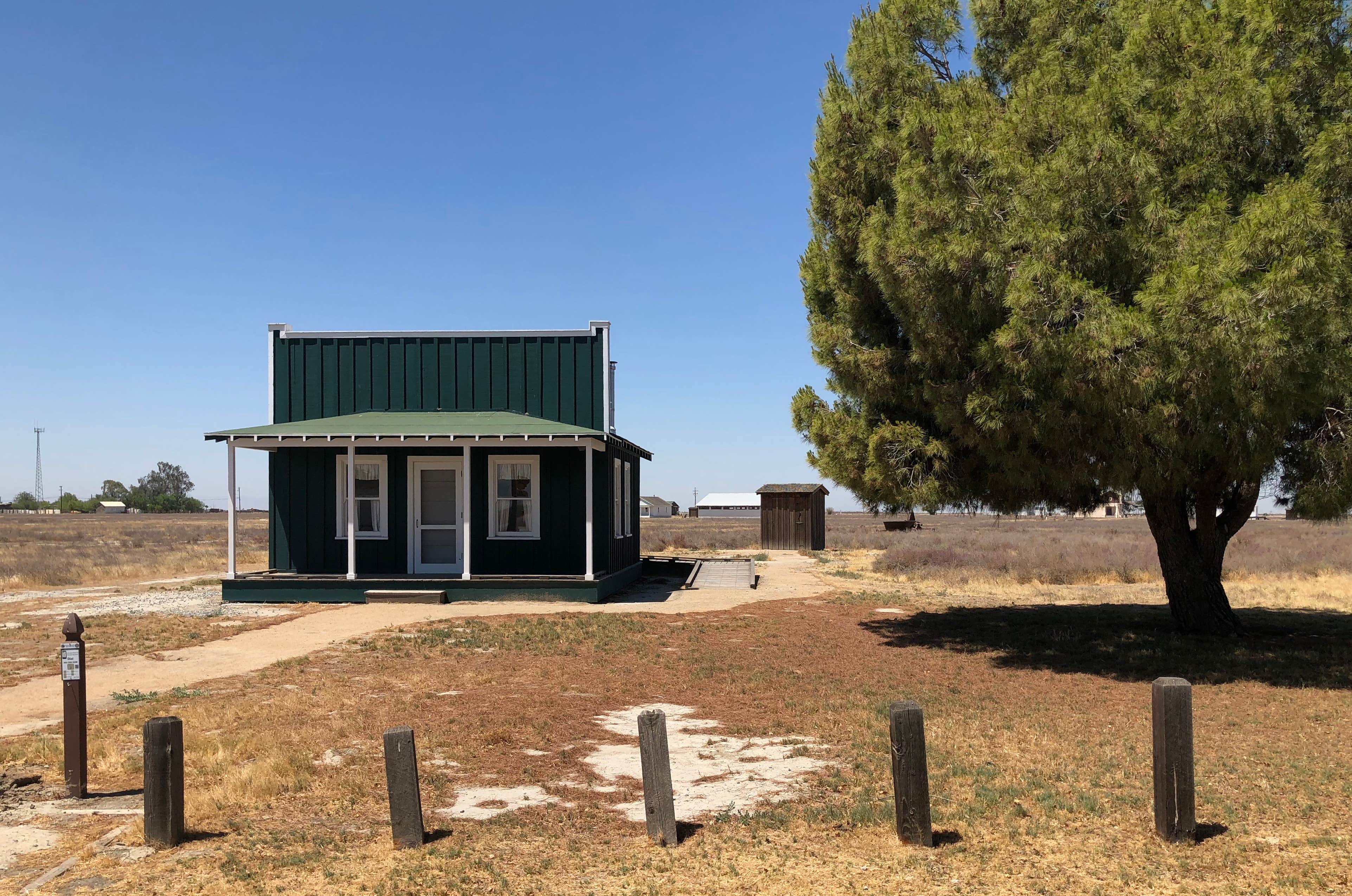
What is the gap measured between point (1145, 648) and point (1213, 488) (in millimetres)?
2251

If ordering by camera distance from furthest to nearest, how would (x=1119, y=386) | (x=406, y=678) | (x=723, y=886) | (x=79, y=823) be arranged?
(x=406, y=678) < (x=1119, y=386) < (x=79, y=823) < (x=723, y=886)

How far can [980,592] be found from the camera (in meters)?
21.4

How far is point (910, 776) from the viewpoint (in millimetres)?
5344

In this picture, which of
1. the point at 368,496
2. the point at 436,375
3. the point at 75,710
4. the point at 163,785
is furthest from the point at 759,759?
the point at 436,375

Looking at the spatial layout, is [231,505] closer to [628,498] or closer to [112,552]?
[628,498]

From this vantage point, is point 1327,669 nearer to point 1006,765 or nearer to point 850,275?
point 1006,765

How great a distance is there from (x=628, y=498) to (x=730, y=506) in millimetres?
101836

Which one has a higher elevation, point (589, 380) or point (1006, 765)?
point (589, 380)

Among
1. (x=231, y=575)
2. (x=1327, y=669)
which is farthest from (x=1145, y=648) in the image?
(x=231, y=575)

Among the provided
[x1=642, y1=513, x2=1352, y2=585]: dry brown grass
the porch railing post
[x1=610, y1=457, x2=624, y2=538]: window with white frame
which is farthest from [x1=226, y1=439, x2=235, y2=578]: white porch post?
[x1=642, y1=513, x2=1352, y2=585]: dry brown grass

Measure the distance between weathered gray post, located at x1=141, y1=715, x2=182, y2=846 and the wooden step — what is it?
12.3 m

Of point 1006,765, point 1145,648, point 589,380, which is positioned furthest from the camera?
point 589,380

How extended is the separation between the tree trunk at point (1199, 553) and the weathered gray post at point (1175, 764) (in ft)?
28.0

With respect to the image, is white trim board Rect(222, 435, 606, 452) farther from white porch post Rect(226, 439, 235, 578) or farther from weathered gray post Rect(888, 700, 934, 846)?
weathered gray post Rect(888, 700, 934, 846)
